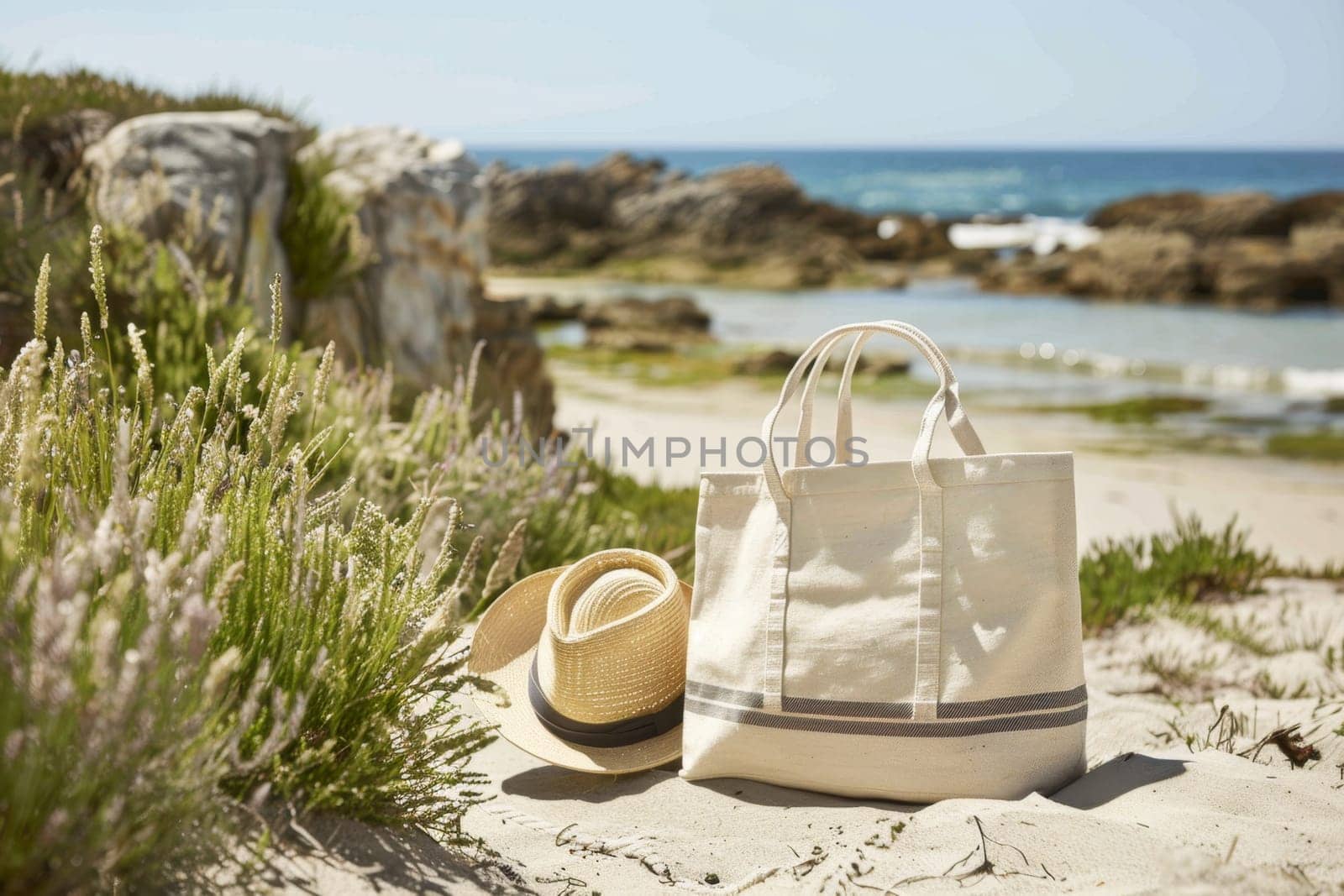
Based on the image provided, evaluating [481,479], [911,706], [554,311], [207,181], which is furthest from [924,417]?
Result: [554,311]

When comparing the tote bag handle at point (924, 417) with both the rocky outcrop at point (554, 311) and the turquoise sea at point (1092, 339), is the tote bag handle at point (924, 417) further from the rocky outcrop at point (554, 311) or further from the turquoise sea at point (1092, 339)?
the rocky outcrop at point (554, 311)

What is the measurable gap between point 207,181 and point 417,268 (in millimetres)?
1590

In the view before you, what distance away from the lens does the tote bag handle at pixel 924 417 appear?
2701mm

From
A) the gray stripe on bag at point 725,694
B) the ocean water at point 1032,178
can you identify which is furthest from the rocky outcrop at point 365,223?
the ocean water at point 1032,178

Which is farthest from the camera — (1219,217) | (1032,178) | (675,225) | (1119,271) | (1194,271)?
(1032,178)

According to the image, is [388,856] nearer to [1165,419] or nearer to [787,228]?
[1165,419]

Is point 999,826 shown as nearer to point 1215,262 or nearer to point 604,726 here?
point 604,726

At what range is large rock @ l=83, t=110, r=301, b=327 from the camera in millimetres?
6090

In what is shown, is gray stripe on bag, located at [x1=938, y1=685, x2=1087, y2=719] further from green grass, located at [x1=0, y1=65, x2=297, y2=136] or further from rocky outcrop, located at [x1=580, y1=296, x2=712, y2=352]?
rocky outcrop, located at [x1=580, y1=296, x2=712, y2=352]

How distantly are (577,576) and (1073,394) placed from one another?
13.7 metres

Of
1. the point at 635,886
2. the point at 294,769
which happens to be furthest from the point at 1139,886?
the point at 294,769

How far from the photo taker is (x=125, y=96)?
27.0 feet

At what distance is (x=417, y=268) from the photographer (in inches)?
309

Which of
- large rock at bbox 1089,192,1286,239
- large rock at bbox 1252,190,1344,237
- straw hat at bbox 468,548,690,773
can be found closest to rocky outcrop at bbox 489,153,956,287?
large rock at bbox 1089,192,1286,239
